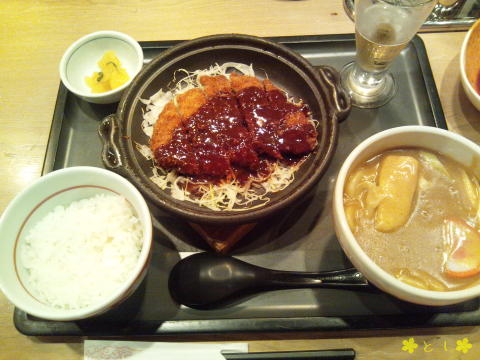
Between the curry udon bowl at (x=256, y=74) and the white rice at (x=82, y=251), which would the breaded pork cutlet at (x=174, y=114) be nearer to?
the curry udon bowl at (x=256, y=74)

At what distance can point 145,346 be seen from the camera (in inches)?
64.4

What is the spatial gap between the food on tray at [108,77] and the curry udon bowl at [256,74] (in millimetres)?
305

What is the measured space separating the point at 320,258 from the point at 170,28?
191 centimetres

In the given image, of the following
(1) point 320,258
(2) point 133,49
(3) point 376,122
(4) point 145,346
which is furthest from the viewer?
(2) point 133,49

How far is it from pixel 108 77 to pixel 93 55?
0.30m

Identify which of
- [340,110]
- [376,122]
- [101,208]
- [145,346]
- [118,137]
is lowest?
[145,346]

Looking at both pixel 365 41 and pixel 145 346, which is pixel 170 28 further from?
pixel 145 346

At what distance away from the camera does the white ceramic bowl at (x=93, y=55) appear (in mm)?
2326

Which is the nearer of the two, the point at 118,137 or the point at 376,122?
the point at 118,137

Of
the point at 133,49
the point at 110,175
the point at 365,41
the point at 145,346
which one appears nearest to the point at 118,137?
the point at 110,175

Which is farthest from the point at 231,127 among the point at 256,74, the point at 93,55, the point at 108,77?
the point at 93,55

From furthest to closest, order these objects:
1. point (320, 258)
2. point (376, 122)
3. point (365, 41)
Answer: point (376, 122) < point (365, 41) < point (320, 258)

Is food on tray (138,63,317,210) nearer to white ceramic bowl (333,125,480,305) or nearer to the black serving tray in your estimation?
the black serving tray

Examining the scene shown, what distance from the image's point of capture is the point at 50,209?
5.68 ft
